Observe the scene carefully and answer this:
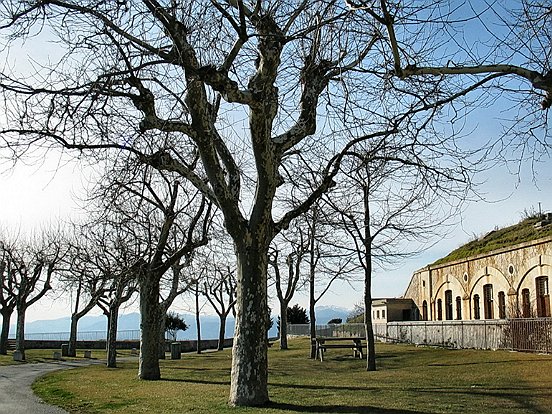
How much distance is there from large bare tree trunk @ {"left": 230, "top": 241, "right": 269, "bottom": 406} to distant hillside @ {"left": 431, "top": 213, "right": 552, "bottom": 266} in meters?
24.1

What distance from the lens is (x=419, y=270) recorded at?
5150 cm

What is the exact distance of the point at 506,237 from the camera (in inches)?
1699

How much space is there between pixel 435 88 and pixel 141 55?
16.9 feet

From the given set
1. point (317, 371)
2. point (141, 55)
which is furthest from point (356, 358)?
point (141, 55)

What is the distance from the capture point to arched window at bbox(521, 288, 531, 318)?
34875mm

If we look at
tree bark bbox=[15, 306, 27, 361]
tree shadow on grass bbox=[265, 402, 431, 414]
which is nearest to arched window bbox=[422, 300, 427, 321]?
tree bark bbox=[15, 306, 27, 361]

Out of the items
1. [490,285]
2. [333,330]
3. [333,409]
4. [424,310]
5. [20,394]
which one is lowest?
[20,394]

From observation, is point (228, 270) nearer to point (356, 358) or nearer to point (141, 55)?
point (356, 358)

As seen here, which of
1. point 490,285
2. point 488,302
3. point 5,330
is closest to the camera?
point 490,285

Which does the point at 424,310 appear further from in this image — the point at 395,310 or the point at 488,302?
the point at 488,302

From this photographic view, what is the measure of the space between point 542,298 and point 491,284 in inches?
216

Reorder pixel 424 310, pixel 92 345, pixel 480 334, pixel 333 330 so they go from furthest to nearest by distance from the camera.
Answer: pixel 92 345, pixel 333 330, pixel 424 310, pixel 480 334

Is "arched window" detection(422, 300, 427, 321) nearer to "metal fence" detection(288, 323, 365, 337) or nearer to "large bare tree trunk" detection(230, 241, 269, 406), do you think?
"metal fence" detection(288, 323, 365, 337)

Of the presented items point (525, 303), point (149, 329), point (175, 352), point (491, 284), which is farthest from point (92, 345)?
point (149, 329)
